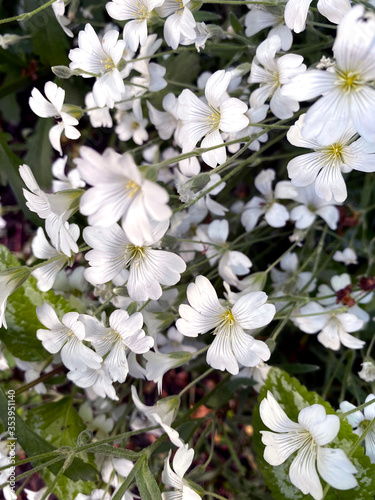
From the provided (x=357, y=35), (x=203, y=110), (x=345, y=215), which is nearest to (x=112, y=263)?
(x=203, y=110)

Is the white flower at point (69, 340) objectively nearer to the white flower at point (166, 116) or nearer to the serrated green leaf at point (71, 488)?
the serrated green leaf at point (71, 488)

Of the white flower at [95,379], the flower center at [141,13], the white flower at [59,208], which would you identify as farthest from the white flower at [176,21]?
the white flower at [95,379]

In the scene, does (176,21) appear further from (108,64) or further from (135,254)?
(135,254)

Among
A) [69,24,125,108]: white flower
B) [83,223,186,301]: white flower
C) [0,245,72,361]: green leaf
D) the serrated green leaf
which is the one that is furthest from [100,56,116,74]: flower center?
the serrated green leaf

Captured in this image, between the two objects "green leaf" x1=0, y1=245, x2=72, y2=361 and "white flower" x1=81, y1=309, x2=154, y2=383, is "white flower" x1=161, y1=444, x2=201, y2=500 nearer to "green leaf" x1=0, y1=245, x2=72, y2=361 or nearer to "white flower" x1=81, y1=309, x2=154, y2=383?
"white flower" x1=81, y1=309, x2=154, y2=383

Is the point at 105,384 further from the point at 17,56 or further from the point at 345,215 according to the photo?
the point at 17,56
